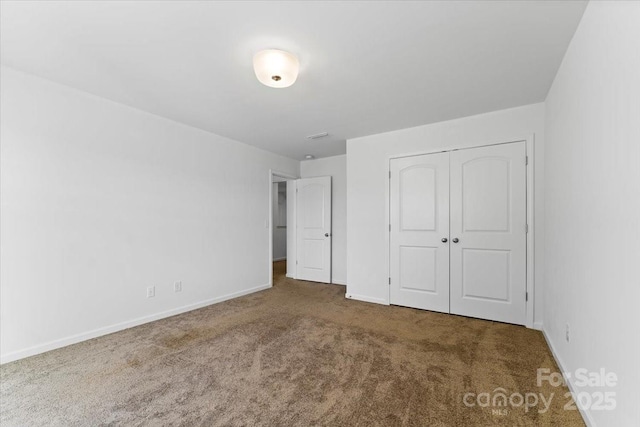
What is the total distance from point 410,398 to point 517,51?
2513 millimetres

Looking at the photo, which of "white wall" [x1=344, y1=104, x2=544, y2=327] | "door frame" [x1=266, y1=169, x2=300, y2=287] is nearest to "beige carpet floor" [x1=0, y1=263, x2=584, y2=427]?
"white wall" [x1=344, y1=104, x2=544, y2=327]

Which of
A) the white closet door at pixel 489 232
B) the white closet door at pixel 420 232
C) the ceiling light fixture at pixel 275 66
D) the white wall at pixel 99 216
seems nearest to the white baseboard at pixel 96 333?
the white wall at pixel 99 216

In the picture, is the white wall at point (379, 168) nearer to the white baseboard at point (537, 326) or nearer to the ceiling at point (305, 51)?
the ceiling at point (305, 51)

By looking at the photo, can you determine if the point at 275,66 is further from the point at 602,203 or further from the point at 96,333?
the point at 96,333

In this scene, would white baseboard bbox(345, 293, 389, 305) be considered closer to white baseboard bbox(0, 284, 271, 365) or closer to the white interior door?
the white interior door

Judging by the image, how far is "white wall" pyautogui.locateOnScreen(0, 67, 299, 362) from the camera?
2.27m

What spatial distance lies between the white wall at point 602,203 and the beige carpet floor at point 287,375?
0.57 metres

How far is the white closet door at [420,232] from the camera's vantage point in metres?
3.40

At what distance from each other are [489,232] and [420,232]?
761 mm

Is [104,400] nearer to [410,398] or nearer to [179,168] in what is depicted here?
[410,398]

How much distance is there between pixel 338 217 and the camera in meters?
4.99

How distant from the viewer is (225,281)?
13.1ft

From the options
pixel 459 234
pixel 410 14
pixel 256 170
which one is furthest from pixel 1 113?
pixel 459 234

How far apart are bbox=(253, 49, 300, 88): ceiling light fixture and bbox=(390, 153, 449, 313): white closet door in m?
2.16
